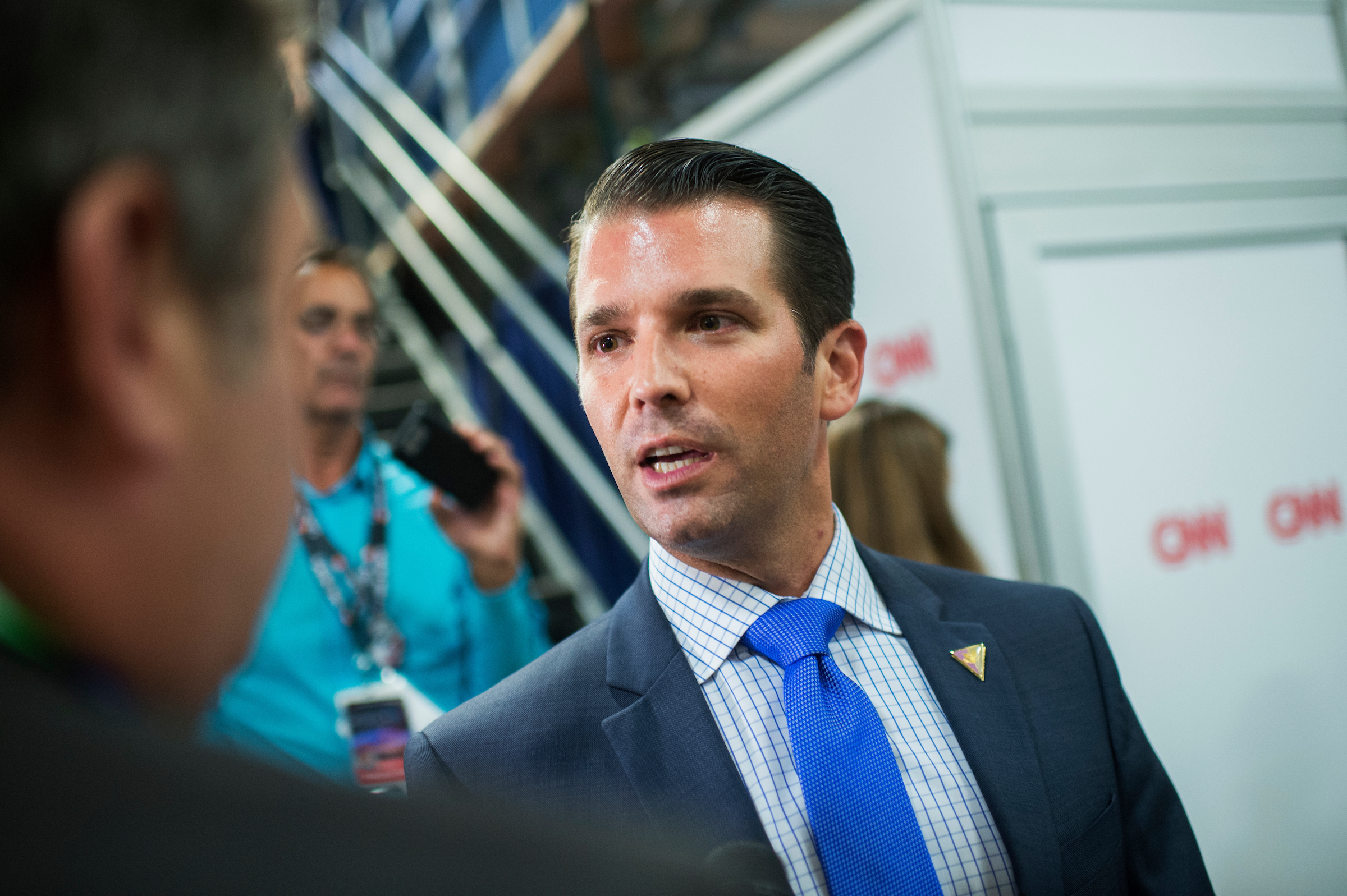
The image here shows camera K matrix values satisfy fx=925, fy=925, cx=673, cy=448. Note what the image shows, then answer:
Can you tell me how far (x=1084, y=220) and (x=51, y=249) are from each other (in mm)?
2045

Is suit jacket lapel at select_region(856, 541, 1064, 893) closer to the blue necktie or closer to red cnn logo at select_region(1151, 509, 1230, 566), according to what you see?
the blue necktie

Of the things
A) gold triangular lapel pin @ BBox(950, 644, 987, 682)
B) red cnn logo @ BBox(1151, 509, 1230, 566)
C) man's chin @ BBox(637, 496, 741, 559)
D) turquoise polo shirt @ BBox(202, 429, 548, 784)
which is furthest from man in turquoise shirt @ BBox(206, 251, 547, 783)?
red cnn logo @ BBox(1151, 509, 1230, 566)

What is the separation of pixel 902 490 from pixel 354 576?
122 cm

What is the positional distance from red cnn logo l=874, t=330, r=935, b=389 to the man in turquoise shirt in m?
0.94

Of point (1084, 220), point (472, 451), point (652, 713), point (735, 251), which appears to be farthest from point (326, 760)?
point (1084, 220)

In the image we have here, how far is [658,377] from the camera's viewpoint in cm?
104

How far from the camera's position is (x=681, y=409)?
106 centimetres

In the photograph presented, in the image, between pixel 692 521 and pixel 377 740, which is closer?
pixel 692 521

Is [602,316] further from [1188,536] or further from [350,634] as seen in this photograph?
[1188,536]

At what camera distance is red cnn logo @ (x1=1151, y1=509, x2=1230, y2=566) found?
2010mm

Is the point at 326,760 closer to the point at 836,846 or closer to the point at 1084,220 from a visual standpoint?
the point at 836,846

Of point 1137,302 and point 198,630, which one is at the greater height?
point 1137,302

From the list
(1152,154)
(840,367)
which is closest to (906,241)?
(1152,154)

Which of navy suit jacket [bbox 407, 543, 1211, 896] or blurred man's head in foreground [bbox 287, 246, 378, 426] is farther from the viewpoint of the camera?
blurred man's head in foreground [bbox 287, 246, 378, 426]
